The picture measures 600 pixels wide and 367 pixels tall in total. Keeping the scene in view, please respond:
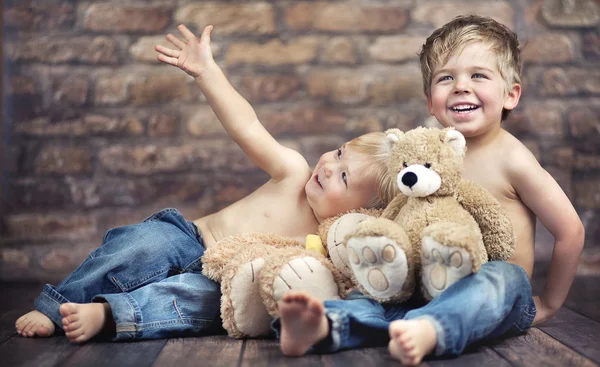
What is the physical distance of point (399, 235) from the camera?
1126mm

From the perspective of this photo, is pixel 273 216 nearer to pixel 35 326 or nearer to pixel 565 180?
pixel 35 326

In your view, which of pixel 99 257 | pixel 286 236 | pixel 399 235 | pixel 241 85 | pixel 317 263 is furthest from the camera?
pixel 241 85

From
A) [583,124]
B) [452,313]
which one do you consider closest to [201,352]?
[452,313]

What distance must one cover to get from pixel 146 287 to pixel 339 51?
1.29 m

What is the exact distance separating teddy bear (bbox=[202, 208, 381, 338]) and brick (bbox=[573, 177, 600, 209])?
126 centimetres

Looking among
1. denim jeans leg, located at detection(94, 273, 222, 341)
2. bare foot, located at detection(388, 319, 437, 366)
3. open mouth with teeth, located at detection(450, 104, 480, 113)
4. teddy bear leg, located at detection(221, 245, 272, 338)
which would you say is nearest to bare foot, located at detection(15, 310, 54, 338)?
denim jeans leg, located at detection(94, 273, 222, 341)

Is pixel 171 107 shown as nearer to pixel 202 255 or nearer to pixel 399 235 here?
pixel 202 255

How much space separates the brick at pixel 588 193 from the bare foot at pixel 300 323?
1570 millimetres

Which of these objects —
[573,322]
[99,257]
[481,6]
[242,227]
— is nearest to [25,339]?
[99,257]

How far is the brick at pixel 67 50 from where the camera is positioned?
236 centimetres

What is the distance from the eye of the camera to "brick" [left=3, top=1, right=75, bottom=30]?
2.35 m

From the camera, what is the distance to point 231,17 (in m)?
2.38

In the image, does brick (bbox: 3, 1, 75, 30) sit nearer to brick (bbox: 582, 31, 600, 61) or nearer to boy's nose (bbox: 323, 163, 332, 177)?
boy's nose (bbox: 323, 163, 332, 177)

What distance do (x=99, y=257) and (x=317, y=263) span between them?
0.49 metres
